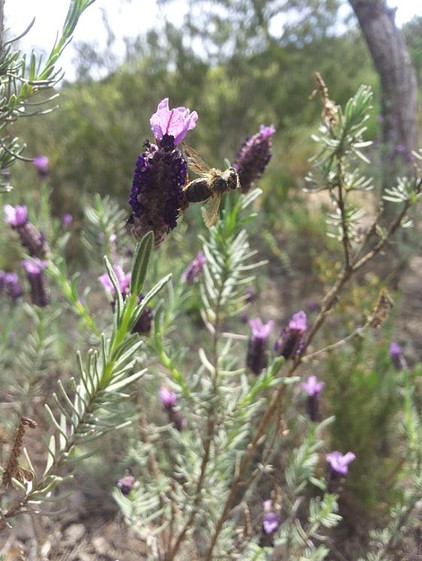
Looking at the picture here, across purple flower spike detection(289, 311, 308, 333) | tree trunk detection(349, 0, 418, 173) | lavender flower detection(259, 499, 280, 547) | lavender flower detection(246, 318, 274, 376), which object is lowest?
lavender flower detection(259, 499, 280, 547)

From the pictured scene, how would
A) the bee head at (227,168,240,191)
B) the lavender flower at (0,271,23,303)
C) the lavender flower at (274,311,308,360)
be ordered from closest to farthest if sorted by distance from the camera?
the bee head at (227,168,240,191)
the lavender flower at (274,311,308,360)
the lavender flower at (0,271,23,303)

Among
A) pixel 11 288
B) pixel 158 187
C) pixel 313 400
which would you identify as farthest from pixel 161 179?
pixel 11 288

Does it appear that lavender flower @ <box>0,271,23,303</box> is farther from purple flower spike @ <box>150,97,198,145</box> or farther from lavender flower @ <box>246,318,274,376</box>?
purple flower spike @ <box>150,97,198,145</box>

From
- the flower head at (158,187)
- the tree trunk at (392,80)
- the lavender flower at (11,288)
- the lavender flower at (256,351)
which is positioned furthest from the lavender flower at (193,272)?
the tree trunk at (392,80)

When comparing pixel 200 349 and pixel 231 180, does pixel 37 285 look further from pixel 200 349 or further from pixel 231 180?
pixel 231 180

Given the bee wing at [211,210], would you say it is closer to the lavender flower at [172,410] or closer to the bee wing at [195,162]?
the bee wing at [195,162]

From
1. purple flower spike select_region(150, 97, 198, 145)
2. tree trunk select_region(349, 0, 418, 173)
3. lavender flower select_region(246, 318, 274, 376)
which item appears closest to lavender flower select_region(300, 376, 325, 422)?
lavender flower select_region(246, 318, 274, 376)
